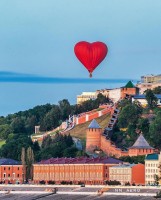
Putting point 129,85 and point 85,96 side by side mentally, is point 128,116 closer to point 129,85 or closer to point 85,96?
point 129,85

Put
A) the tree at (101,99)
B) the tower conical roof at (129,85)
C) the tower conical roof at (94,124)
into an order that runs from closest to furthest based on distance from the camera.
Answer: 1. the tower conical roof at (94,124)
2. the tower conical roof at (129,85)
3. the tree at (101,99)

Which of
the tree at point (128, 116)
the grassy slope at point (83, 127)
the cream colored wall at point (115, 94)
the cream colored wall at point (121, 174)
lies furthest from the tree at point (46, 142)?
the cream colored wall at point (121, 174)

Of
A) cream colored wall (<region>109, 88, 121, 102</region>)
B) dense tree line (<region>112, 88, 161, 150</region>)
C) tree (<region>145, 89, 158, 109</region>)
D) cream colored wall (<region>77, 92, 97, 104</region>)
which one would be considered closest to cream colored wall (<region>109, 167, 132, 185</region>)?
dense tree line (<region>112, 88, 161, 150</region>)

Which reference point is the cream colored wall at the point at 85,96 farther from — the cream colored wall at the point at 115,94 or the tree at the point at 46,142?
the tree at the point at 46,142

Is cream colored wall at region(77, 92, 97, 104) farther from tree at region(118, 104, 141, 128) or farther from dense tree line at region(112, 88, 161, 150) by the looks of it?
tree at region(118, 104, 141, 128)

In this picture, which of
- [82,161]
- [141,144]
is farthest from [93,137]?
[82,161]

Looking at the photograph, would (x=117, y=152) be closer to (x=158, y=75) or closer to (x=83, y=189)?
(x=83, y=189)
